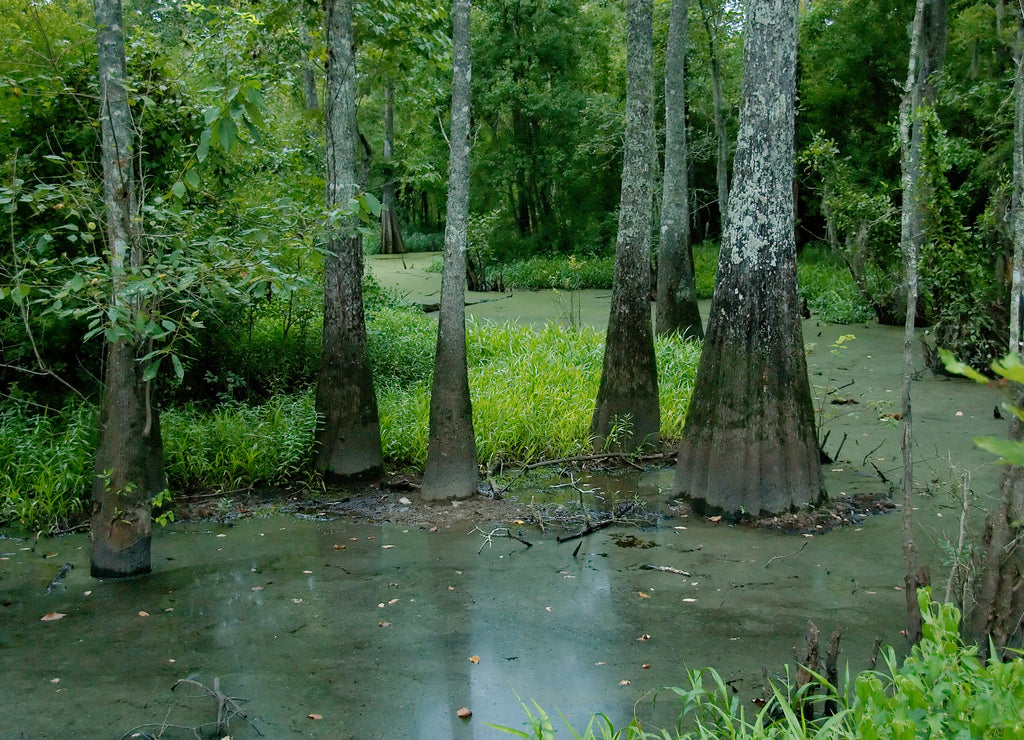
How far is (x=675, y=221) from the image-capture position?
1234cm

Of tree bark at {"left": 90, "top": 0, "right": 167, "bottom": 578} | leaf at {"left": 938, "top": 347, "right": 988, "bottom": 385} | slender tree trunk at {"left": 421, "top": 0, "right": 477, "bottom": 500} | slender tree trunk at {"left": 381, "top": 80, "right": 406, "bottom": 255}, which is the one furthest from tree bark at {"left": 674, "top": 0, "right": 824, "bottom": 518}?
slender tree trunk at {"left": 381, "top": 80, "right": 406, "bottom": 255}

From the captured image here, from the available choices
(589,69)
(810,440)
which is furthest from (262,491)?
(589,69)

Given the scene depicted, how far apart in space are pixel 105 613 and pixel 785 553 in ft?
13.9

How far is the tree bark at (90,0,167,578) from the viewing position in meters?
5.35

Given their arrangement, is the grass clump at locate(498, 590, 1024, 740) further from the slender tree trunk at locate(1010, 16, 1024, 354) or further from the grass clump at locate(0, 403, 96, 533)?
the grass clump at locate(0, 403, 96, 533)

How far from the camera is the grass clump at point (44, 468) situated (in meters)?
6.86

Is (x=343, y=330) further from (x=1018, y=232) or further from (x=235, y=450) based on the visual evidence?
(x=1018, y=232)

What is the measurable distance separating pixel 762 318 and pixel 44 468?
559cm

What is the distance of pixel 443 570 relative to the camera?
5855 millimetres

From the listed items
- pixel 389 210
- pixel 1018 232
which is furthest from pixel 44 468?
pixel 389 210

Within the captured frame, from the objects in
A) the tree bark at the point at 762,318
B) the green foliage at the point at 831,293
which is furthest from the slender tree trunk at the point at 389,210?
the tree bark at the point at 762,318

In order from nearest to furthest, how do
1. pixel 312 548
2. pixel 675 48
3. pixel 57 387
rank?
pixel 312 548 < pixel 57 387 < pixel 675 48

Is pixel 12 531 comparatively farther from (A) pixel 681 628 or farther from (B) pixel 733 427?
(B) pixel 733 427

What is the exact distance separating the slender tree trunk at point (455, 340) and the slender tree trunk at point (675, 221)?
5813mm
